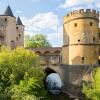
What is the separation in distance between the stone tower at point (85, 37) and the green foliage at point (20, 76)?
638 centimetres

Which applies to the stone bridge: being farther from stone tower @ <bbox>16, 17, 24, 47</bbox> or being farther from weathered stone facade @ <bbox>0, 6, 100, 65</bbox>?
stone tower @ <bbox>16, 17, 24, 47</bbox>

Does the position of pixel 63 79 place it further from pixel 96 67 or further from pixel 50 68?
pixel 96 67

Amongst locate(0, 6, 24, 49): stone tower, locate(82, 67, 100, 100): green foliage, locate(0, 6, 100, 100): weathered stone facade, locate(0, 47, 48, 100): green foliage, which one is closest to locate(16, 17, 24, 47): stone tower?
locate(0, 6, 24, 49): stone tower

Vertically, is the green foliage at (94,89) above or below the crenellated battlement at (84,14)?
below

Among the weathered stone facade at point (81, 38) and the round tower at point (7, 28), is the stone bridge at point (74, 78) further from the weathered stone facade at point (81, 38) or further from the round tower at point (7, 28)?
the round tower at point (7, 28)

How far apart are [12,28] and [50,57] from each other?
9220 millimetres

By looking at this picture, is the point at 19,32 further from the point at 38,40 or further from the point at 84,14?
the point at 84,14

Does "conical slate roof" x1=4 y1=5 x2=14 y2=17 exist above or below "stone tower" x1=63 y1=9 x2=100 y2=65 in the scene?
above

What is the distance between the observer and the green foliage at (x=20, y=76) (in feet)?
96.8

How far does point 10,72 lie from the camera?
3200 cm

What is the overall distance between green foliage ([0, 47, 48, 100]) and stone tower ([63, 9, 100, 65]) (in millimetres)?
6382

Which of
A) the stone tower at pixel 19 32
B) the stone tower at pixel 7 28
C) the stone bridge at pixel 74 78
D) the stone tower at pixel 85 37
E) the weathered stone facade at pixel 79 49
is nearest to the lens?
the stone bridge at pixel 74 78

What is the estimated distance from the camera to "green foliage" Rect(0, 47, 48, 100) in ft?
96.8

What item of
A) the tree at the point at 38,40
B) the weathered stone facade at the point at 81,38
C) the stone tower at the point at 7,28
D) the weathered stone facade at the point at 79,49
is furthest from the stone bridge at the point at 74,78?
the tree at the point at 38,40
